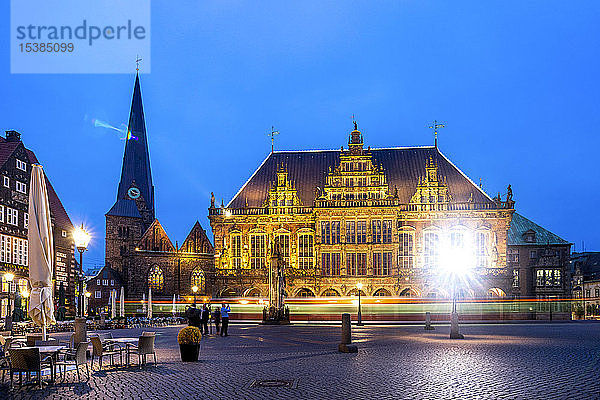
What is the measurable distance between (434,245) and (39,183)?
52.1 m

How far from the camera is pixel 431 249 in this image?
64.9m

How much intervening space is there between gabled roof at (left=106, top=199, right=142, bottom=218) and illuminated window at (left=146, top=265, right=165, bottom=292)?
1070 centimetres

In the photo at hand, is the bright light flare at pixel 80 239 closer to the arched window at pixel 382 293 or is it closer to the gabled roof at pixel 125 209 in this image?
the arched window at pixel 382 293

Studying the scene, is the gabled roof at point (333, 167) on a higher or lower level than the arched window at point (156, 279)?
higher

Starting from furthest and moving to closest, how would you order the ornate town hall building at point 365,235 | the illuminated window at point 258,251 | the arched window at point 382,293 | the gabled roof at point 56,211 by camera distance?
the illuminated window at point 258,251, the arched window at point 382,293, the ornate town hall building at point 365,235, the gabled roof at point 56,211

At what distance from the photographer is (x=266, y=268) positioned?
65.1m

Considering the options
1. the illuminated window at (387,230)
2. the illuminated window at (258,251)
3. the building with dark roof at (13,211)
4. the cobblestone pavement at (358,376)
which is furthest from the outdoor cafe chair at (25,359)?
the illuminated window at (258,251)

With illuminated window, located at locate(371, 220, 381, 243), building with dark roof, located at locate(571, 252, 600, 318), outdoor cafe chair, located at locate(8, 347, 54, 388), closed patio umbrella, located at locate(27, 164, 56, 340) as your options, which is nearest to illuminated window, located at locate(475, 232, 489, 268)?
illuminated window, located at locate(371, 220, 381, 243)

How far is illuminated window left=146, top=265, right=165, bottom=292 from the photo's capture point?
238 ft

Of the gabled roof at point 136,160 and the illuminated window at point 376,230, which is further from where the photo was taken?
the gabled roof at point 136,160

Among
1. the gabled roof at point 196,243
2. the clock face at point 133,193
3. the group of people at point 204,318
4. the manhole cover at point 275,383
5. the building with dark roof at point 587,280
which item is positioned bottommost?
the building with dark roof at point 587,280

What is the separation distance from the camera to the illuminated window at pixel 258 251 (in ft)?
217

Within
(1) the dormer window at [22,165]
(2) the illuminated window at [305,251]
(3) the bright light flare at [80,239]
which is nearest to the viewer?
(3) the bright light flare at [80,239]

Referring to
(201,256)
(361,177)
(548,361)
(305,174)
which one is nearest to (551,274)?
(361,177)
